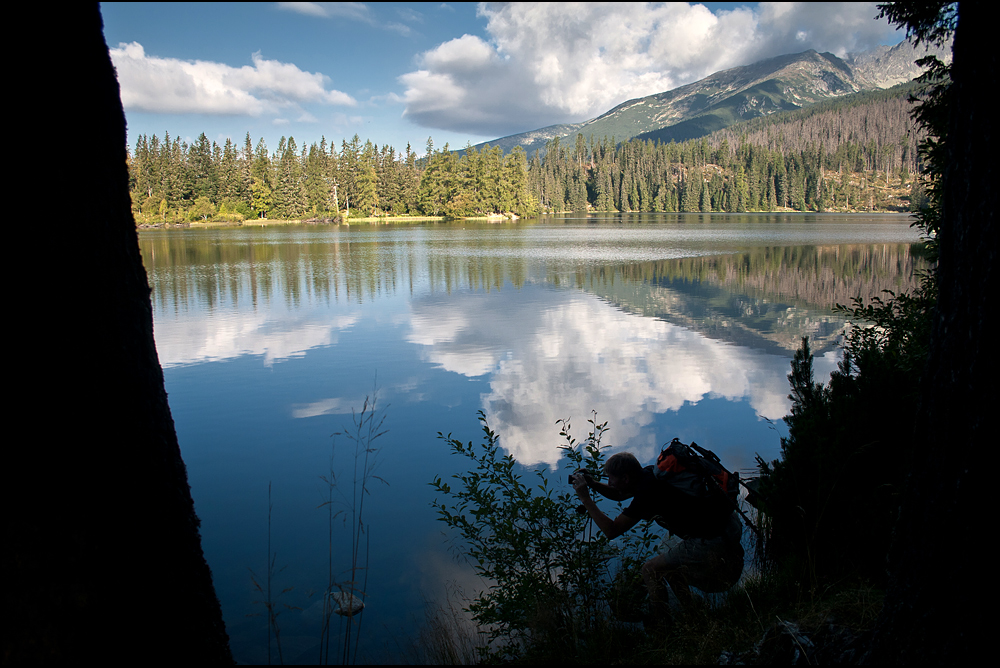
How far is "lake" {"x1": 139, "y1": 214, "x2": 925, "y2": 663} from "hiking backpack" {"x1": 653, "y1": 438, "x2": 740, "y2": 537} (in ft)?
5.34

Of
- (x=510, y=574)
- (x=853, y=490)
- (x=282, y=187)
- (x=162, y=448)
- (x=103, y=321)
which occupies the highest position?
(x=282, y=187)

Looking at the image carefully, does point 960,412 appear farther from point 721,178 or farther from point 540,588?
point 721,178

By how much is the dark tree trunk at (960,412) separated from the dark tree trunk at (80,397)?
2.39m

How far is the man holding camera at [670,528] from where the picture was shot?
11.7 ft

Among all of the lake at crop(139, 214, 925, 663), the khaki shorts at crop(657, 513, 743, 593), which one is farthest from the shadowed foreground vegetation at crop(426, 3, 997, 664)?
the lake at crop(139, 214, 925, 663)

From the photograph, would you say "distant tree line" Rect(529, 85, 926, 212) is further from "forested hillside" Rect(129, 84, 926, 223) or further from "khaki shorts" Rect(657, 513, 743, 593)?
"khaki shorts" Rect(657, 513, 743, 593)

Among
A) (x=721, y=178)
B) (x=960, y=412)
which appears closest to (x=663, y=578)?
(x=960, y=412)

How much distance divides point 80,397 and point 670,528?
3.24 m

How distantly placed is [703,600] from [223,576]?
11.2ft

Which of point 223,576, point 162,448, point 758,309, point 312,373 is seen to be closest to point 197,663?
point 162,448

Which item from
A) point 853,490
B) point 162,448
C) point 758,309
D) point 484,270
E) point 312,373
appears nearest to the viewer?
point 162,448

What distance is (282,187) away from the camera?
80.8m

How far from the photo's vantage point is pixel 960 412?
5.74ft

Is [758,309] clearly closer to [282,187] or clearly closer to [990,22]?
[990,22]
